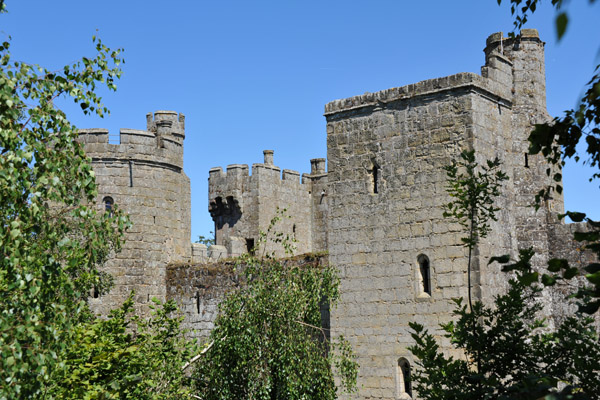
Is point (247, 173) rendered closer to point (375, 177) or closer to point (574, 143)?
point (375, 177)

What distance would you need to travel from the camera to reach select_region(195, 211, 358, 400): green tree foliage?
1359 cm

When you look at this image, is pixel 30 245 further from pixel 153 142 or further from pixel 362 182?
pixel 153 142

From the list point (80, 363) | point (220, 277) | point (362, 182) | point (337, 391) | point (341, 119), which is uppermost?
point (341, 119)

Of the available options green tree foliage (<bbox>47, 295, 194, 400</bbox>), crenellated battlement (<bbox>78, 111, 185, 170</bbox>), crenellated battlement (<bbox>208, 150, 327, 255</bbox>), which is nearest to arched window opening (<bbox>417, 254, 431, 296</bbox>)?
green tree foliage (<bbox>47, 295, 194, 400</bbox>)

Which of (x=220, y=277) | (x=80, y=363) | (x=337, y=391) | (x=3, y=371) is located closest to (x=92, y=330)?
(x=80, y=363)

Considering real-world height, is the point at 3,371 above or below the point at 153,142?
below

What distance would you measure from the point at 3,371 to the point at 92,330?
4344mm

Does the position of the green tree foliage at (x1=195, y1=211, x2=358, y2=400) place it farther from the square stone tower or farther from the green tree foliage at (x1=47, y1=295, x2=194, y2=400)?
the green tree foliage at (x1=47, y1=295, x2=194, y2=400)

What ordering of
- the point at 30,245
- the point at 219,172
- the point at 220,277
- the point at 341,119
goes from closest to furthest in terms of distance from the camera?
1. the point at 30,245
2. the point at 341,119
3. the point at 220,277
4. the point at 219,172

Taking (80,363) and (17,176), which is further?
(80,363)

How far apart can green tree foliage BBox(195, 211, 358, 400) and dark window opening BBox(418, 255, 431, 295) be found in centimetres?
181

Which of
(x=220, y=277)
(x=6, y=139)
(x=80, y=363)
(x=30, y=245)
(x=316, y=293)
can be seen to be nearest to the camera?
(x=6, y=139)

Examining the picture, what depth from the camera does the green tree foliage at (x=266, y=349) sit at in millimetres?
13586

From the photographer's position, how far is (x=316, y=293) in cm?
1460
